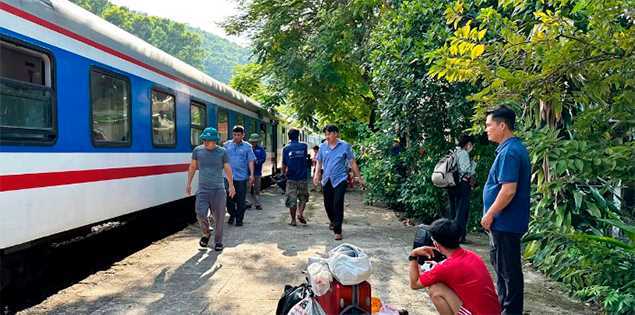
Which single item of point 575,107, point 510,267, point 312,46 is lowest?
point 510,267

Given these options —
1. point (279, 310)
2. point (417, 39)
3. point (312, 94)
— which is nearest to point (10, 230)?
point (279, 310)

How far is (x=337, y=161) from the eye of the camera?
7.12 m

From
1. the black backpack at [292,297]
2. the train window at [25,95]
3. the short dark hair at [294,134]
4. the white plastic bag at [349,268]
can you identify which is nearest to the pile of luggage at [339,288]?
the white plastic bag at [349,268]

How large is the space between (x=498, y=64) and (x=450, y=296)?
2398mm

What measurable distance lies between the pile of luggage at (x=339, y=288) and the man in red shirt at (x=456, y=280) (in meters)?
0.33

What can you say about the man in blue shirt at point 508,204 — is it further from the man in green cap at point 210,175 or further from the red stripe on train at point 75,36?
the red stripe on train at point 75,36

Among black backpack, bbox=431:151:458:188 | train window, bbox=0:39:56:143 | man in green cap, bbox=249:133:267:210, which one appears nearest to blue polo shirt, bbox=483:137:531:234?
black backpack, bbox=431:151:458:188

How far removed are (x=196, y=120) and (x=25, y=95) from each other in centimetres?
497

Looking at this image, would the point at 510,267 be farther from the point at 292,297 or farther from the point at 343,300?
the point at 292,297

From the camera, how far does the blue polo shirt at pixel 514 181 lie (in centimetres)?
363

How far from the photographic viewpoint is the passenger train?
14.1 feet

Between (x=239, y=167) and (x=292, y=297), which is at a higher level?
(x=239, y=167)

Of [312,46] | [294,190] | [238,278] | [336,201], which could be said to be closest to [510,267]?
[238,278]

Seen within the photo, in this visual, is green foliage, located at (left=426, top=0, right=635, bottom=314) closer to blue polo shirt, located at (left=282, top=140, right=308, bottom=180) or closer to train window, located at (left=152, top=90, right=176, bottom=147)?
blue polo shirt, located at (left=282, top=140, right=308, bottom=180)
